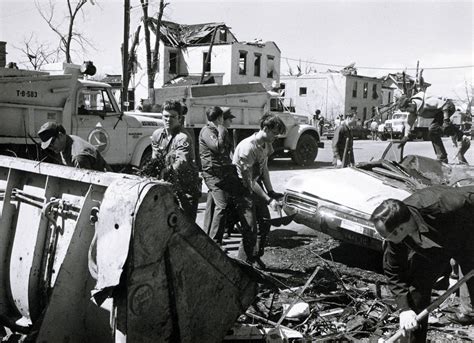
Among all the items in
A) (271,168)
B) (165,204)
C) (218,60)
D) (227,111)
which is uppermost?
(218,60)

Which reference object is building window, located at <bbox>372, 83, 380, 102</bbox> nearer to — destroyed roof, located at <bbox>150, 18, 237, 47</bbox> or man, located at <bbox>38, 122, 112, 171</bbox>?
destroyed roof, located at <bbox>150, 18, 237, 47</bbox>

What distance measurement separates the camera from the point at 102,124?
1041 cm

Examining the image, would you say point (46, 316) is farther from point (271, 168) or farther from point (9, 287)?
point (271, 168)

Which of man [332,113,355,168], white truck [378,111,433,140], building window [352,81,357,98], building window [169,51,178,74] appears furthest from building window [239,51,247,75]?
man [332,113,355,168]

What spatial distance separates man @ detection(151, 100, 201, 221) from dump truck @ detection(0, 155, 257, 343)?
1790mm

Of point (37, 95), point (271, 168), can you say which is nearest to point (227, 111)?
point (37, 95)

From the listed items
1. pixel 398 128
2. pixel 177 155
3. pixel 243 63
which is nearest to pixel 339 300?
pixel 177 155

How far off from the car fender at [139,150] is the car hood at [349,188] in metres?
5.35

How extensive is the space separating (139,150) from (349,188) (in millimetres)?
6215

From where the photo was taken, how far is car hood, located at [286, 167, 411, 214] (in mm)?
5664

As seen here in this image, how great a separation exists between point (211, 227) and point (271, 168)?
11.4 meters

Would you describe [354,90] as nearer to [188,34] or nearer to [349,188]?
[188,34]

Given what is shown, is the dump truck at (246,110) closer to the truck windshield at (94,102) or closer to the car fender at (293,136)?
the car fender at (293,136)

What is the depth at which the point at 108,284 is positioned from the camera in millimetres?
2584
